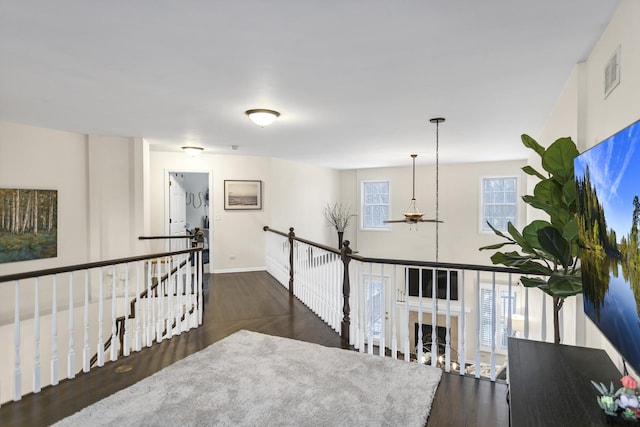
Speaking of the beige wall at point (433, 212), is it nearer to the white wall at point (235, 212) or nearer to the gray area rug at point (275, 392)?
the white wall at point (235, 212)

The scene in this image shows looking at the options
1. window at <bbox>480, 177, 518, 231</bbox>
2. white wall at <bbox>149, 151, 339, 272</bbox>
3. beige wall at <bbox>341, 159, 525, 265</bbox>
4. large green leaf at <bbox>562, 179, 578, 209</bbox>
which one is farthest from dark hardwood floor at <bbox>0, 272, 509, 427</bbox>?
window at <bbox>480, 177, 518, 231</bbox>

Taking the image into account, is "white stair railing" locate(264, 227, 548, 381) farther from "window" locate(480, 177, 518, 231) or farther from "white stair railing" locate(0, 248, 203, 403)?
"white stair railing" locate(0, 248, 203, 403)

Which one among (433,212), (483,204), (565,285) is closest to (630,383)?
→ (565,285)

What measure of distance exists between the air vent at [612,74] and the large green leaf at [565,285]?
1.09 meters

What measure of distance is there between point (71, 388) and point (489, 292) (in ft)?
27.7

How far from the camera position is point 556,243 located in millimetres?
2012

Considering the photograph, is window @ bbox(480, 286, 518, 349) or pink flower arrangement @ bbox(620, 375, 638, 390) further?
window @ bbox(480, 286, 518, 349)

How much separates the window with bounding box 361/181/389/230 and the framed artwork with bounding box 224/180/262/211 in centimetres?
353

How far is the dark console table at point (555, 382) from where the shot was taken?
123cm

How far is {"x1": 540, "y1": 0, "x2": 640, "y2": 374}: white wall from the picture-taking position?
1732 millimetres

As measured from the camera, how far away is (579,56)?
8.20 ft

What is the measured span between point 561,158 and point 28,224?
19.2 feet

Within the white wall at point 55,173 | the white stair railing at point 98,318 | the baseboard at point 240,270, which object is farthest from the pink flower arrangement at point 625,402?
the baseboard at point 240,270

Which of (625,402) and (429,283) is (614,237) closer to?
(625,402)
